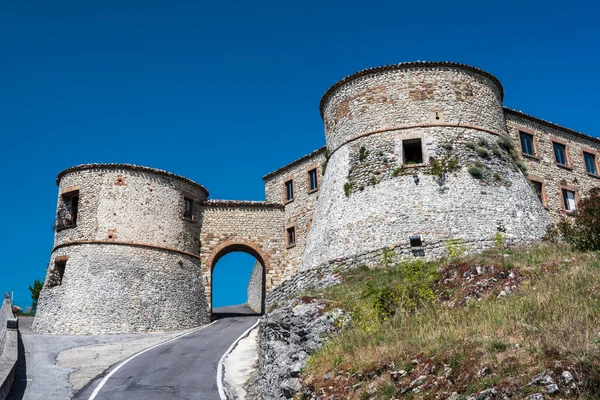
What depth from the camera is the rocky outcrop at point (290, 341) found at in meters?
14.6

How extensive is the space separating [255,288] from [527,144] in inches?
904

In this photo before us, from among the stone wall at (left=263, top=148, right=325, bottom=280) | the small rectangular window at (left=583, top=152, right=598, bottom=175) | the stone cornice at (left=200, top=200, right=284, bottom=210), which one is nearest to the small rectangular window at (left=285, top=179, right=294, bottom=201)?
the stone wall at (left=263, top=148, right=325, bottom=280)

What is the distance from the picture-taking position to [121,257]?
30.9 meters

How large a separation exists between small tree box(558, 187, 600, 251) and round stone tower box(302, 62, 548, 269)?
3188 mm

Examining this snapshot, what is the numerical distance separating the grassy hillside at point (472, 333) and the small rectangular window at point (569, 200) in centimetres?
1517

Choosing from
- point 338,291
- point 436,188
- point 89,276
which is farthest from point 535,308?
point 89,276

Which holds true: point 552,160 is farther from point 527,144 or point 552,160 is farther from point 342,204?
point 342,204

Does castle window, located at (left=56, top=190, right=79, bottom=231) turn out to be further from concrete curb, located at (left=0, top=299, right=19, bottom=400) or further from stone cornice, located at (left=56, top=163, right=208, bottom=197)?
concrete curb, located at (left=0, top=299, right=19, bottom=400)

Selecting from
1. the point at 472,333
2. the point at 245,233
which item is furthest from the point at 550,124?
the point at 472,333

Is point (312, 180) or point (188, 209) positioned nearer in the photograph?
point (188, 209)

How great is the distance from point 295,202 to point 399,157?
1195 centimetres

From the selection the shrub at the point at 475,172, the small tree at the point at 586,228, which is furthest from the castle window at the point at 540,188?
the small tree at the point at 586,228

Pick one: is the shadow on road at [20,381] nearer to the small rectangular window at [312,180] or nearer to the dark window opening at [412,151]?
the dark window opening at [412,151]

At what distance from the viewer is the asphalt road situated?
16.7 m
